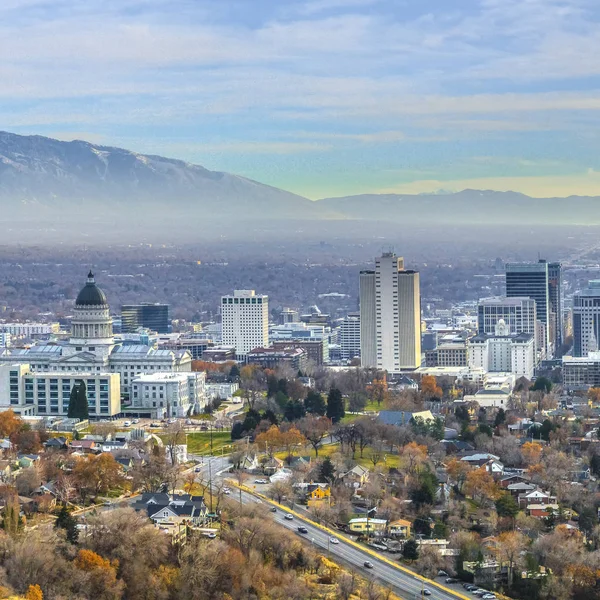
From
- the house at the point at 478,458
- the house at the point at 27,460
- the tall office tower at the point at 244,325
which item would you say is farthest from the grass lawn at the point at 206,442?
the tall office tower at the point at 244,325

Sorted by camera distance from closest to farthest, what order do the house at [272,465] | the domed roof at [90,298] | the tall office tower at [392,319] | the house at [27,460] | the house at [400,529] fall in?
the house at [400,529] < the house at [27,460] < the house at [272,465] < the domed roof at [90,298] < the tall office tower at [392,319]

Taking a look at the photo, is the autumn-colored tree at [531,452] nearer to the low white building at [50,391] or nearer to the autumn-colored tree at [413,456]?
→ the autumn-colored tree at [413,456]

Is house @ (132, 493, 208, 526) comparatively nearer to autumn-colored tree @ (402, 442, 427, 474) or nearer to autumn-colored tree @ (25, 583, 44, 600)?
autumn-colored tree @ (25, 583, 44, 600)

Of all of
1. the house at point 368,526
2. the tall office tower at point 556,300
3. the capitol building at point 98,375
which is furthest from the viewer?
the tall office tower at point 556,300

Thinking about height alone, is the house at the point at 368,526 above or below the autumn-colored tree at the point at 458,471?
below

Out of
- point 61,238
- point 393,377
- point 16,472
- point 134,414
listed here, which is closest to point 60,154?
point 61,238

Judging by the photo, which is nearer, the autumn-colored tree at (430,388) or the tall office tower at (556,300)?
the autumn-colored tree at (430,388)

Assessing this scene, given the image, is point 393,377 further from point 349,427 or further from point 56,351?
point 349,427
